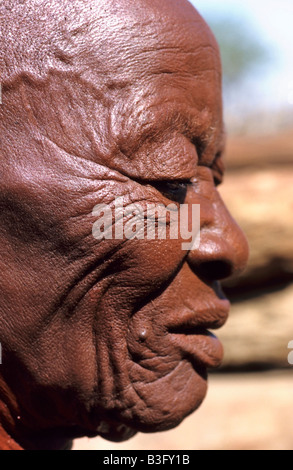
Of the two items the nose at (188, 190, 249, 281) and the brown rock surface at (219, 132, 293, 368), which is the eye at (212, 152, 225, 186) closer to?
the nose at (188, 190, 249, 281)

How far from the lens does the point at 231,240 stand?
4.65ft

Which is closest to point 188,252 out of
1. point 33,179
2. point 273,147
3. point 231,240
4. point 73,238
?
point 231,240

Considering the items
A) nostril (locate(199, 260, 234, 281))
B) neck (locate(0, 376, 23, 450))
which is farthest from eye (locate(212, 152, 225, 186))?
neck (locate(0, 376, 23, 450))

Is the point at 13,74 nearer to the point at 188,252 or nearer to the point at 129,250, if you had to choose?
the point at 129,250

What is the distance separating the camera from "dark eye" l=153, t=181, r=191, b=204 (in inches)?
50.8

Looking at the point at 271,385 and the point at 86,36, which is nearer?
the point at 86,36

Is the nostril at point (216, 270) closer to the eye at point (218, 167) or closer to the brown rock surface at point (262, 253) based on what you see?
the eye at point (218, 167)

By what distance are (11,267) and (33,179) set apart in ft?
0.60

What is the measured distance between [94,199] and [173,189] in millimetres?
197

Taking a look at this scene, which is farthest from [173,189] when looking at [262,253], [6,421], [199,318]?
[262,253]

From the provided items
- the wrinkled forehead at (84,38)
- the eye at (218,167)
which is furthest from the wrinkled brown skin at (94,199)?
the eye at (218,167)

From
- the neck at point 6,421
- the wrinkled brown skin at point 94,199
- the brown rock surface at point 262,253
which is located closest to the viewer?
the wrinkled brown skin at point 94,199

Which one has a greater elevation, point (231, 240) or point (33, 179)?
point (33, 179)

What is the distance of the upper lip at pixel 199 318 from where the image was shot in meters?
1.33
